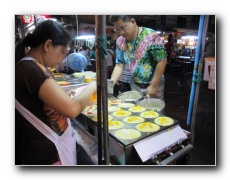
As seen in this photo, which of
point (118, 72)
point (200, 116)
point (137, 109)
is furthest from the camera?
point (200, 116)

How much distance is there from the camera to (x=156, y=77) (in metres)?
2.49

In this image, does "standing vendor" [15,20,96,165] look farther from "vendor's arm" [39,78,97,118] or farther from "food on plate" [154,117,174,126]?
"food on plate" [154,117,174,126]

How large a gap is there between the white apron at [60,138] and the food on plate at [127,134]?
381 mm

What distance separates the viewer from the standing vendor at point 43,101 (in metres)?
1.17

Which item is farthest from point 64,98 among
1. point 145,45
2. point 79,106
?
point 145,45

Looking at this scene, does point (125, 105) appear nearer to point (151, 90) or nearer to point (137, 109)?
point (137, 109)

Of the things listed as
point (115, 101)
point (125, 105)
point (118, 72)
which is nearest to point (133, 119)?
point (125, 105)

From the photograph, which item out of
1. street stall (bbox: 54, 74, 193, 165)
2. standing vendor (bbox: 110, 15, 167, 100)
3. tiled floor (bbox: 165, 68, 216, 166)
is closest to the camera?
street stall (bbox: 54, 74, 193, 165)

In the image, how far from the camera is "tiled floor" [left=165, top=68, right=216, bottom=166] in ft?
8.76

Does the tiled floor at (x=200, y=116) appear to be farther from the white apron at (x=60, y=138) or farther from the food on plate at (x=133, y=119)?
the white apron at (x=60, y=138)

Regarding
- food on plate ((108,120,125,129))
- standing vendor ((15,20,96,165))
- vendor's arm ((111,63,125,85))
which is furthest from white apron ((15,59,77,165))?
vendor's arm ((111,63,125,85))

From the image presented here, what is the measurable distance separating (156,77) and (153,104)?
46cm

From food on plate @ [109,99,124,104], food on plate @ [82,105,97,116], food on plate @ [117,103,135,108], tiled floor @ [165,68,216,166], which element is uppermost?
food on plate @ [109,99,124,104]
